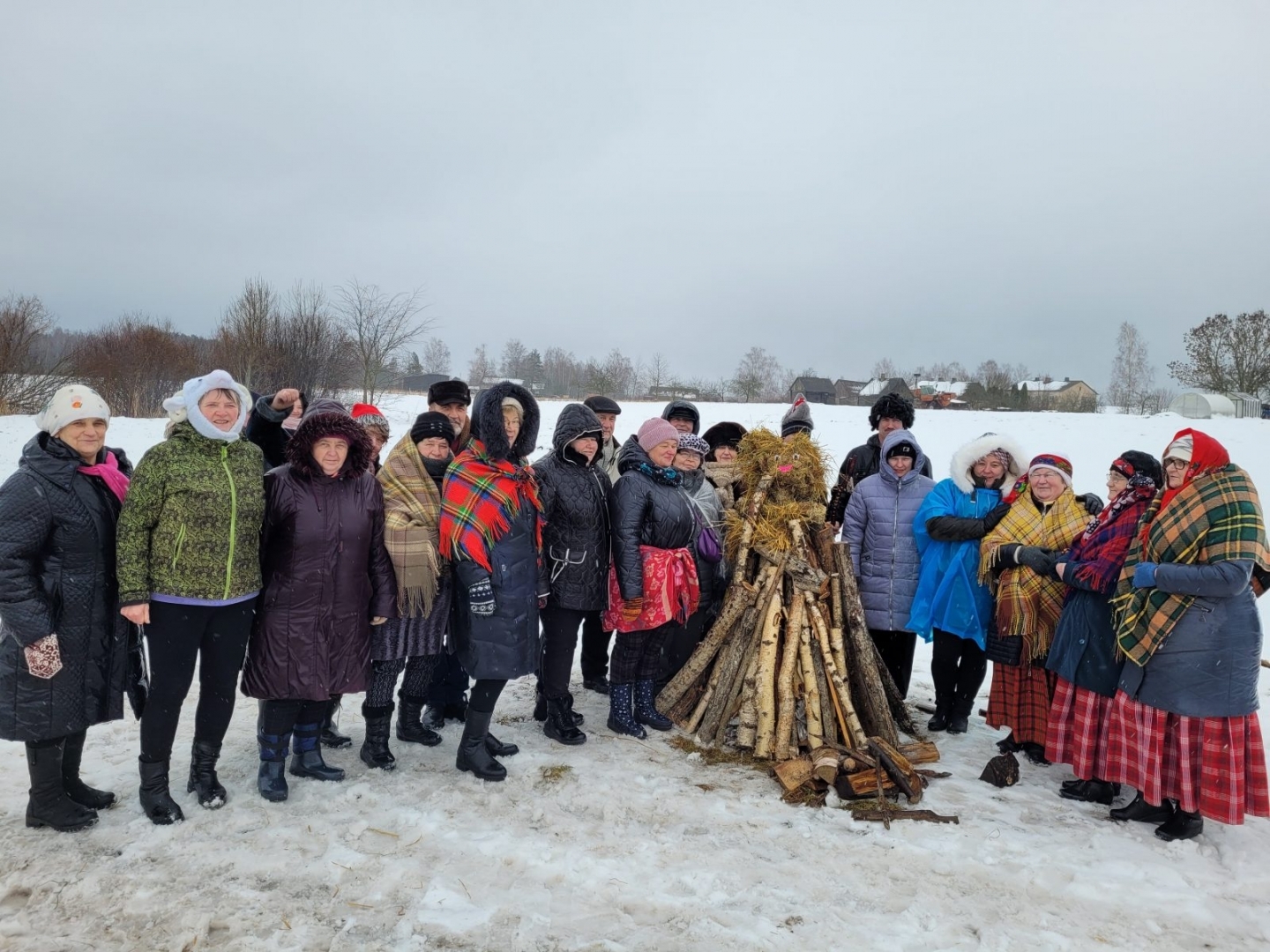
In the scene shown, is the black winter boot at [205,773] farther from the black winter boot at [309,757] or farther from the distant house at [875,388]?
the distant house at [875,388]

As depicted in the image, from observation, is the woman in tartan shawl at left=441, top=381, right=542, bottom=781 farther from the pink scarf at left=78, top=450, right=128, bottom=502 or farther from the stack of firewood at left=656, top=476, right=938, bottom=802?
the pink scarf at left=78, top=450, right=128, bottom=502

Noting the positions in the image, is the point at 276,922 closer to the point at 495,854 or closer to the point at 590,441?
the point at 495,854

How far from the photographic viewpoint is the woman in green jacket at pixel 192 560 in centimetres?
321

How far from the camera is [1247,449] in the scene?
15430 millimetres

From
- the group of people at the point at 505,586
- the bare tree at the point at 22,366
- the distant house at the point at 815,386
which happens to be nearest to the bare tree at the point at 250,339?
the bare tree at the point at 22,366

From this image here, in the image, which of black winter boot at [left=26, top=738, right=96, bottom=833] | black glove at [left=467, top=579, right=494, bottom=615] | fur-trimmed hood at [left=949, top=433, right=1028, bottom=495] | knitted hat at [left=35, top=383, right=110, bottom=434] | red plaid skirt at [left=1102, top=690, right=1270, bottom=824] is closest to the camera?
knitted hat at [left=35, top=383, right=110, bottom=434]

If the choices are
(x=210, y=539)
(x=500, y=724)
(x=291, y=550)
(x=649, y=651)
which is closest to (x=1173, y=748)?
(x=649, y=651)

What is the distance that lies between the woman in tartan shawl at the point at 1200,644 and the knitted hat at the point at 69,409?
502 centimetres

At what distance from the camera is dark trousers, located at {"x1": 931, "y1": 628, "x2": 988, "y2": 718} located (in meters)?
4.88

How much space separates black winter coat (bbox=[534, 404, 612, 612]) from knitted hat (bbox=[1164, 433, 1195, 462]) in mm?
3082

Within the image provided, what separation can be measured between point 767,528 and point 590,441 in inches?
54.0

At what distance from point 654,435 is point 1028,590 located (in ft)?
8.28

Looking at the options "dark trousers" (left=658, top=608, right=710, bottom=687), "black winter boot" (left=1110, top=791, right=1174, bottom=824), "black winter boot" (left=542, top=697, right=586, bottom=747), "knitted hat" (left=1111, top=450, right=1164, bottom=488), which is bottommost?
"black winter boot" (left=1110, top=791, right=1174, bottom=824)

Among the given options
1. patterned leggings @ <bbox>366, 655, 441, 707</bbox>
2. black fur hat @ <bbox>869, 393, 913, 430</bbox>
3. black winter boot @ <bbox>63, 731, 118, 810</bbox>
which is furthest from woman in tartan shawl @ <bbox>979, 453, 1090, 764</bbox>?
black winter boot @ <bbox>63, 731, 118, 810</bbox>
